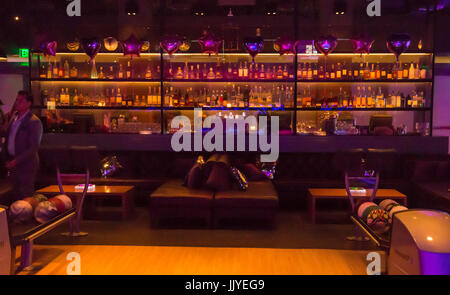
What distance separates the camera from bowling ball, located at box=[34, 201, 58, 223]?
454 centimetres

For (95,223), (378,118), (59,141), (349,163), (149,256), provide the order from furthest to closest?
(378,118)
(59,141)
(95,223)
(349,163)
(149,256)

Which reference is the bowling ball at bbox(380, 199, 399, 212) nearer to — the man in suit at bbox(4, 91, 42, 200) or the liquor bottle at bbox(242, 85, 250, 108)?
the man in suit at bbox(4, 91, 42, 200)

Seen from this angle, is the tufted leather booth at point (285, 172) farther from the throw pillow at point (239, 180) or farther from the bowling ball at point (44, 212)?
the bowling ball at point (44, 212)

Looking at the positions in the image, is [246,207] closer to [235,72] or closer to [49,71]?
[235,72]

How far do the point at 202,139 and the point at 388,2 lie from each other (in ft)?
14.2

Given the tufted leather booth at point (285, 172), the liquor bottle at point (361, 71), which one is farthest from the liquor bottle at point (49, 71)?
the liquor bottle at point (361, 71)

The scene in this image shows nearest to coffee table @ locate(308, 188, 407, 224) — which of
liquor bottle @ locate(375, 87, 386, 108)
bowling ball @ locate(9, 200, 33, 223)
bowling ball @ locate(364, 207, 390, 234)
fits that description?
bowling ball @ locate(364, 207, 390, 234)

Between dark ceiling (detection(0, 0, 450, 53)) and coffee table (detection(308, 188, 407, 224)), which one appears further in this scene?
dark ceiling (detection(0, 0, 450, 53))

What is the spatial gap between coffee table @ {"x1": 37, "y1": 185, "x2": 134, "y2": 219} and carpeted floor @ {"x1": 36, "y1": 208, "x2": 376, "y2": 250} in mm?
185

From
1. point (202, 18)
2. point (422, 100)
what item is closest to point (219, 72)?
point (202, 18)

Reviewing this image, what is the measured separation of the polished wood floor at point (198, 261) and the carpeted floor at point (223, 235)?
8.2 inches

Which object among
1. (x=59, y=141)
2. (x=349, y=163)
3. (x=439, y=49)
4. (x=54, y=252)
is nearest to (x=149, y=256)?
(x=54, y=252)

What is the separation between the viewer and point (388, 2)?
8.70m

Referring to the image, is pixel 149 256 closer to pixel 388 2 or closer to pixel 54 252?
pixel 54 252
